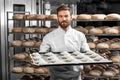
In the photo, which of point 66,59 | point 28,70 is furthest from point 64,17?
point 28,70

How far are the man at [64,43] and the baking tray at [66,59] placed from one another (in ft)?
0.41

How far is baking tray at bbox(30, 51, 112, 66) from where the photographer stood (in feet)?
7.50

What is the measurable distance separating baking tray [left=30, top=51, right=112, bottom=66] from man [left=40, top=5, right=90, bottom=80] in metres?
0.12

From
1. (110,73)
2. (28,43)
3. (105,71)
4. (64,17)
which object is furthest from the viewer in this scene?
(28,43)

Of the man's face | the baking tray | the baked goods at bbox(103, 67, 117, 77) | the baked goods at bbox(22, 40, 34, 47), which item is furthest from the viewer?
the baked goods at bbox(22, 40, 34, 47)

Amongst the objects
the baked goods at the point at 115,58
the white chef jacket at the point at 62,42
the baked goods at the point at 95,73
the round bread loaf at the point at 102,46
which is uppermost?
the white chef jacket at the point at 62,42

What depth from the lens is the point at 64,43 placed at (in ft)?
9.05

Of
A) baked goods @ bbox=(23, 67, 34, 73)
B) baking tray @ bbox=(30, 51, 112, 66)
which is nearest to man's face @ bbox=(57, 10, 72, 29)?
baking tray @ bbox=(30, 51, 112, 66)

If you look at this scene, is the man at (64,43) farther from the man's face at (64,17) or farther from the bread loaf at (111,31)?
the bread loaf at (111,31)

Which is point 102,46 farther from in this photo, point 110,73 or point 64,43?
point 64,43

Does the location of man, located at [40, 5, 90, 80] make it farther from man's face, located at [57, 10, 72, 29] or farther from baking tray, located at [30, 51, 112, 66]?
baking tray, located at [30, 51, 112, 66]

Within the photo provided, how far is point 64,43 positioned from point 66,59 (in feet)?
1.23

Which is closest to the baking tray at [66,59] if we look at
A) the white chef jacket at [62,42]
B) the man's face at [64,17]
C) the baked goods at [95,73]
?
the white chef jacket at [62,42]

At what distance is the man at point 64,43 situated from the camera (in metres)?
2.68
